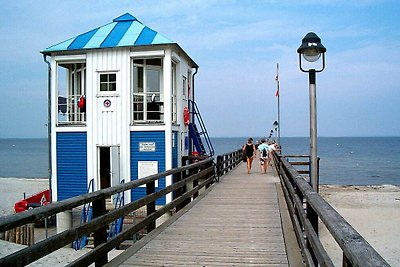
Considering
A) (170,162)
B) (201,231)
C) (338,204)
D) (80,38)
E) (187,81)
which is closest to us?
(201,231)

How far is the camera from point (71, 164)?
1731 cm

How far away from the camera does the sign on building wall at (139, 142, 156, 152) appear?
16797 millimetres

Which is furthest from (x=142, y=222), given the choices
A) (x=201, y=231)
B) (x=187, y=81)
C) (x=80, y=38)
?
(x=187, y=81)

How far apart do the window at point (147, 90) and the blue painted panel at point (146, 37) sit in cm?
101

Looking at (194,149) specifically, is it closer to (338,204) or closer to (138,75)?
(138,75)

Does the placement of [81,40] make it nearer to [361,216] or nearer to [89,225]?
[89,225]

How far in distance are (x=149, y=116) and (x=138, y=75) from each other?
1652mm

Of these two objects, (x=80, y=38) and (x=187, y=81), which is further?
(x=187, y=81)

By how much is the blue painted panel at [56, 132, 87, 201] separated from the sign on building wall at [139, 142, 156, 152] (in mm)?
2189

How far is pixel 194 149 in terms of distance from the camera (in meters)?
21.6

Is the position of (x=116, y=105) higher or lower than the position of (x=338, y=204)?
higher

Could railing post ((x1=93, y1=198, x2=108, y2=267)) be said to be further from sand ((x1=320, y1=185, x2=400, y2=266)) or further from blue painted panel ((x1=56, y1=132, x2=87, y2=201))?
blue painted panel ((x1=56, y1=132, x2=87, y2=201))

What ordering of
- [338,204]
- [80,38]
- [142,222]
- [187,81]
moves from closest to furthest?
[142,222] → [80,38] → [187,81] → [338,204]

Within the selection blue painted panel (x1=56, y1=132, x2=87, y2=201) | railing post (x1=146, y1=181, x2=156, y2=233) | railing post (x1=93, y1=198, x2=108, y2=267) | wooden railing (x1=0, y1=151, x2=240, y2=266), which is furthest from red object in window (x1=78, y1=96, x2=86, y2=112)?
railing post (x1=93, y1=198, x2=108, y2=267)
